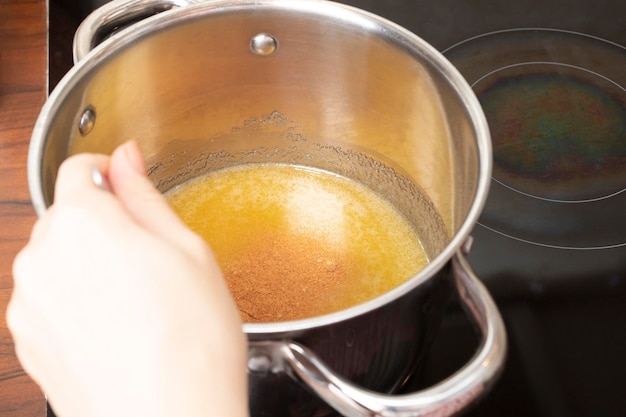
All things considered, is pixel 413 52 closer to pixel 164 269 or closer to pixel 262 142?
pixel 262 142

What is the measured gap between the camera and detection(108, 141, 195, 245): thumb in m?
0.44

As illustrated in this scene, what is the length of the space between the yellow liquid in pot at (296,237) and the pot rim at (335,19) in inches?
10.0

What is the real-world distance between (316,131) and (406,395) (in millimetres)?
485

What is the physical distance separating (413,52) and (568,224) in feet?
0.91

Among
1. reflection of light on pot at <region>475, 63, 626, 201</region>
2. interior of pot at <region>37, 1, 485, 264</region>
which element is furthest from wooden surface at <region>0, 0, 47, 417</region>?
reflection of light on pot at <region>475, 63, 626, 201</region>

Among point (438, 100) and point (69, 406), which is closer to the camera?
point (69, 406)

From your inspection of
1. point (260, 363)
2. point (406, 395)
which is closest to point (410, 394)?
point (406, 395)

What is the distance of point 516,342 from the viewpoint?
744 millimetres

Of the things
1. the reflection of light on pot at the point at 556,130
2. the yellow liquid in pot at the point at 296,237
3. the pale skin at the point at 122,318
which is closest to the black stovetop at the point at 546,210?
the reflection of light on pot at the point at 556,130

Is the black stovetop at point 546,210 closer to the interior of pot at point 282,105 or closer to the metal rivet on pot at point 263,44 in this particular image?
the interior of pot at point 282,105

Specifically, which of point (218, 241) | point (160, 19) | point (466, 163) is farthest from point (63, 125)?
point (466, 163)

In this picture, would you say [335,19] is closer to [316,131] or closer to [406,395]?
[316,131]

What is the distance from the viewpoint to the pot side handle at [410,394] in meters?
0.49

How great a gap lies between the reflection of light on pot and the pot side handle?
386 millimetres
